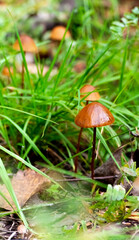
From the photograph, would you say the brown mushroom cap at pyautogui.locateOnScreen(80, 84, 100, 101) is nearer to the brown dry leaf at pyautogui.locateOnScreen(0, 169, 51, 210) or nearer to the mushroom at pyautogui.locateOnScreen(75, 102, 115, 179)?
the mushroom at pyautogui.locateOnScreen(75, 102, 115, 179)

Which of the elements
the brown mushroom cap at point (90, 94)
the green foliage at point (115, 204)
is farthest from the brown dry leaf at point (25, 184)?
the brown mushroom cap at point (90, 94)

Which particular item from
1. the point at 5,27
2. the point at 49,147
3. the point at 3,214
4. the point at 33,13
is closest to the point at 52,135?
the point at 49,147

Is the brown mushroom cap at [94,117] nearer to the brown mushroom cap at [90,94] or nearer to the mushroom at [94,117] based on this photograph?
the mushroom at [94,117]

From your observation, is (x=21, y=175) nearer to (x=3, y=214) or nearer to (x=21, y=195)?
(x=21, y=195)

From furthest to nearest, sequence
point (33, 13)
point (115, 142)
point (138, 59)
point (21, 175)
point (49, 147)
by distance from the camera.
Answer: point (33, 13)
point (138, 59)
point (49, 147)
point (115, 142)
point (21, 175)

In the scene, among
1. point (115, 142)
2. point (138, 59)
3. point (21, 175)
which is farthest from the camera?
point (138, 59)

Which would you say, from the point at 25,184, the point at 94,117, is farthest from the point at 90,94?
the point at 25,184
